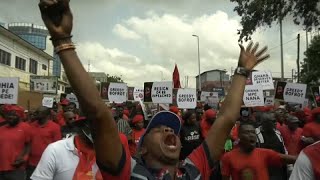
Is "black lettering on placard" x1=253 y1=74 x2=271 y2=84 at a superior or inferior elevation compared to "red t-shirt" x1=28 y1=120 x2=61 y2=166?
superior

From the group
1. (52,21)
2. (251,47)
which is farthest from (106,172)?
(251,47)

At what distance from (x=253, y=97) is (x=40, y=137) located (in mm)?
7185

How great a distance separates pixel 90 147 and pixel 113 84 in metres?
15.3

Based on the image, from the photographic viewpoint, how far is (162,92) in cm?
1738

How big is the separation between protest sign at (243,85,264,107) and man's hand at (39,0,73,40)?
12081 mm

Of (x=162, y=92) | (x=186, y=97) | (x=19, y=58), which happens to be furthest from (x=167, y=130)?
(x=19, y=58)

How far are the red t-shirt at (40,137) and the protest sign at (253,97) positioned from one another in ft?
21.5

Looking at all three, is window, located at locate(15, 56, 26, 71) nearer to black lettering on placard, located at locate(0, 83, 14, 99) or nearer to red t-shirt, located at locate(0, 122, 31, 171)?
black lettering on placard, located at locate(0, 83, 14, 99)

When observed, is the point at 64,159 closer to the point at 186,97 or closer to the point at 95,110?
the point at 95,110

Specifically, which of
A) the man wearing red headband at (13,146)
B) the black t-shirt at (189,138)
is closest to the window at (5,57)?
the black t-shirt at (189,138)

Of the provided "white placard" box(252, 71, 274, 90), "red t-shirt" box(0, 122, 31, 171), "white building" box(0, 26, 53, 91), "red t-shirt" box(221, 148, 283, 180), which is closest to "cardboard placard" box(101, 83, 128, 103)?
"white placard" box(252, 71, 274, 90)

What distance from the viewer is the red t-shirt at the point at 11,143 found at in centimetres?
825

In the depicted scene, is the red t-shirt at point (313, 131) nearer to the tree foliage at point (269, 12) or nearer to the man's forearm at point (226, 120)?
the man's forearm at point (226, 120)

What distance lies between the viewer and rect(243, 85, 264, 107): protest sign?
1423 cm
